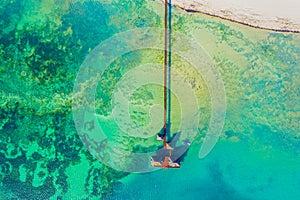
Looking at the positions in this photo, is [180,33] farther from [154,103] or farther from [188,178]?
[188,178]

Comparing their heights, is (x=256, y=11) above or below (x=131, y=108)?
above

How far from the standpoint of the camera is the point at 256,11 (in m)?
8.05

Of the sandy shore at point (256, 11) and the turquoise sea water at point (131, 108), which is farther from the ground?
the sandy shore at point (256, 11)

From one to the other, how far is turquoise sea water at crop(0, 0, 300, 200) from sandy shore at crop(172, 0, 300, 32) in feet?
0.69

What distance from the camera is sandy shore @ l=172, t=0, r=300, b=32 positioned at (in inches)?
315

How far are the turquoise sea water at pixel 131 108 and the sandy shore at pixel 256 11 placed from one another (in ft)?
0.69

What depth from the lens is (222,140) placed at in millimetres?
8508

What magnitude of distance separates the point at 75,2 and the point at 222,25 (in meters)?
3.60

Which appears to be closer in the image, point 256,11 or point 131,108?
point 256,11

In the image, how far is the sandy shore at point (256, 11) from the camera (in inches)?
315

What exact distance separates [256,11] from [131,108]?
3718 mm

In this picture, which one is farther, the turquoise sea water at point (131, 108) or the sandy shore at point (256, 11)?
the turquoise sea water at point (131, 108)

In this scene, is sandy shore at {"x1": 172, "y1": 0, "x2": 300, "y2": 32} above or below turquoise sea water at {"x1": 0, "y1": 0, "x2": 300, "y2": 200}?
above

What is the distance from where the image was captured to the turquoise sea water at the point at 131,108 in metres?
8.36
